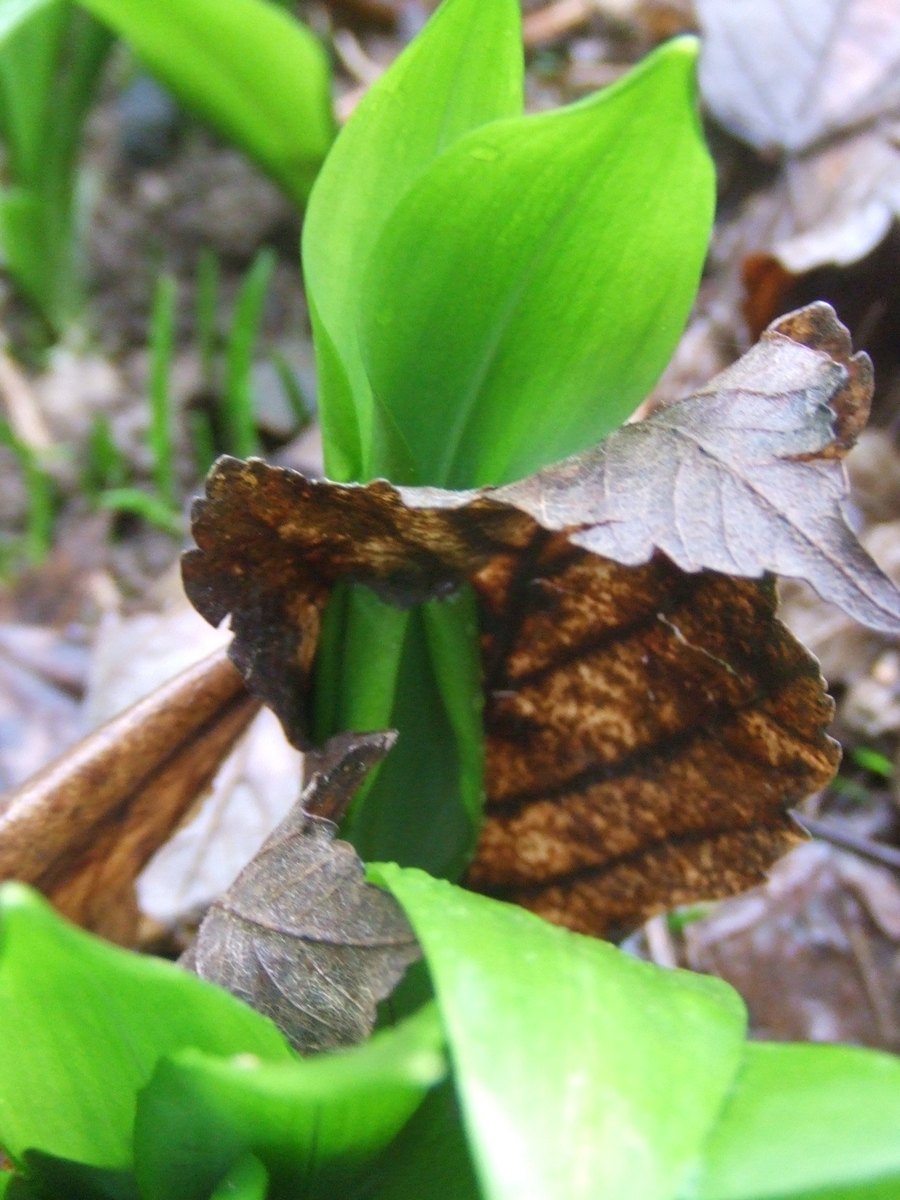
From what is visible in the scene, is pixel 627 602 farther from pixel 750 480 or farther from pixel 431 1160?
pixel 431 1160

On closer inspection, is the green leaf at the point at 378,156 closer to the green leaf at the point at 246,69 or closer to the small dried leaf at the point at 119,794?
the small dried leaf at the point at 119,794

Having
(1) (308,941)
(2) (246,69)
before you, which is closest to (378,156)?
(1) (308,941)

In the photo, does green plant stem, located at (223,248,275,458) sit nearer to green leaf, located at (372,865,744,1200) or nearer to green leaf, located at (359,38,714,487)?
green leaf, located at (359,38,714,487)

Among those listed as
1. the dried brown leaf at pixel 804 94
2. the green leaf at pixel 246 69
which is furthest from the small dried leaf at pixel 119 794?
the dried brown leaf at pixel 804 94

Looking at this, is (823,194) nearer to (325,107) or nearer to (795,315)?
(325,107)

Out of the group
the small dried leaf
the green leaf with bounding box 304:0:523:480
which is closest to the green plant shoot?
the green leaf with bounding box 304:0:523:480

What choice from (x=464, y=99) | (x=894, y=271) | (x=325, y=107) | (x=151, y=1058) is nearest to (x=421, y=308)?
(x=464, y=99)

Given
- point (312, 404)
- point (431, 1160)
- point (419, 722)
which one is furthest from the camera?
point (312, 404)
